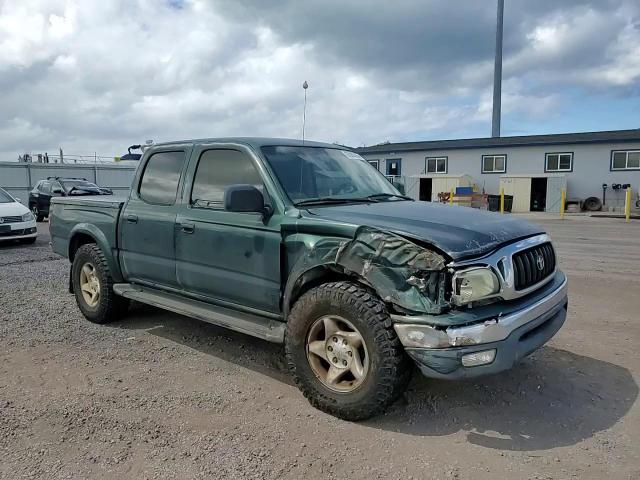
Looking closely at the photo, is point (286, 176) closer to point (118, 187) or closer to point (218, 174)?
point (218, 174)

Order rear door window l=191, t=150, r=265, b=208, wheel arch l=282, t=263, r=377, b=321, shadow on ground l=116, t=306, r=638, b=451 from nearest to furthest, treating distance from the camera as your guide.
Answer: shadow on ground l=116, t=306, r=638, b=451
wheel arch l=282, t=263, r=377, b=321
rear door window l=191, t=150, r=265, b=208

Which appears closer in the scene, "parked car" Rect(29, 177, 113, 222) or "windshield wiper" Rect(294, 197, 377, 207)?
"windshield wiper" Rect(294, 197, 377, 207)

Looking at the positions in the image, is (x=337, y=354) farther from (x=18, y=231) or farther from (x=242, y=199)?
(x=18, y=231)

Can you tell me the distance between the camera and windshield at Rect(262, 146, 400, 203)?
4.14m

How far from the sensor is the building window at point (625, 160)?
28.5 m

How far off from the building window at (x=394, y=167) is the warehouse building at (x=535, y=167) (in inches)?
33.2

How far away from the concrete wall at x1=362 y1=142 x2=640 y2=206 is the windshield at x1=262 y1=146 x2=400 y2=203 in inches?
1133

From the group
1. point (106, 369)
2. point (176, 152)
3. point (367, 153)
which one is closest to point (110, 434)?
point (106, 369)

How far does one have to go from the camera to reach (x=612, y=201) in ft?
95.1

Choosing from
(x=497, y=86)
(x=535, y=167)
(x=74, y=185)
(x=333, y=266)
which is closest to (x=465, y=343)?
(x=333, y=266)

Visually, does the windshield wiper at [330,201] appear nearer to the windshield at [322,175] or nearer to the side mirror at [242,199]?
the windshield at [322,175]

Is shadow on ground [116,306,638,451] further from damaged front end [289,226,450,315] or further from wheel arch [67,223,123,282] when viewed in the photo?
wheel arch [67,223,123,282]

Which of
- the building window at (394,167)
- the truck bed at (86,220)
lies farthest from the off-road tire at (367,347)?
the building window at (394,167)

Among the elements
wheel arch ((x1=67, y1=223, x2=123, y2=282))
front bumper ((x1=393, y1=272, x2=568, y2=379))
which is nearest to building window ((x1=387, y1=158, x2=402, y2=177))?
wheel arch ((x1=67, y1=223, x2=123, y2=282))
